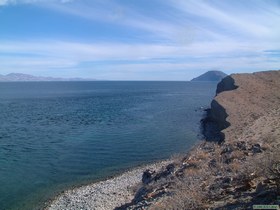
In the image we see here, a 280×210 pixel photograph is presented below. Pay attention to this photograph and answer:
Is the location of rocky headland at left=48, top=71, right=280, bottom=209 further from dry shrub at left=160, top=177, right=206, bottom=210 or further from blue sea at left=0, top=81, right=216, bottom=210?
blue sea at left=0, top=81, right=216, bottom=210

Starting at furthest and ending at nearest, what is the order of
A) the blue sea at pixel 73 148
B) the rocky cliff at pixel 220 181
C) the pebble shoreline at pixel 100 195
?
the blue sea at pixel 73 148 < the pebble shoreline at pixel 100 195 < the rocky cliff at pixel 220 181

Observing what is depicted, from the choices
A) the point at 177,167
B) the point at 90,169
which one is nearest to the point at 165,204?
the point at 177,167

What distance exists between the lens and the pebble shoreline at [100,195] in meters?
23.3

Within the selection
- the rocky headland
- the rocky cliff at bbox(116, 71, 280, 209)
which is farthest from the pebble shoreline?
the rocky cliff at bbox(116, 71, 280, 209)

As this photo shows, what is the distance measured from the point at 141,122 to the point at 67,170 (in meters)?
29.0

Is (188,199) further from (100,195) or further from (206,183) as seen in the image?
(100,195)

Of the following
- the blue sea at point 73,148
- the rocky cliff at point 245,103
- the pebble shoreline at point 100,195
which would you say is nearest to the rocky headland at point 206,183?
the pebble shoreline at point 100,195

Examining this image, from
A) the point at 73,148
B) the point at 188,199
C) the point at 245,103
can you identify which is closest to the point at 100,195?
the point at 188,199

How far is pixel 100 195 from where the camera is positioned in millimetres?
24953

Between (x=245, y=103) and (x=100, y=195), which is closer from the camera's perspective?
(x=100, y=195)

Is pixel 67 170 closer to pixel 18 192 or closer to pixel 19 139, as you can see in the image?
pixel 18 192

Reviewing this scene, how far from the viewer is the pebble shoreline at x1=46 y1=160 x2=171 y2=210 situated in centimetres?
2330

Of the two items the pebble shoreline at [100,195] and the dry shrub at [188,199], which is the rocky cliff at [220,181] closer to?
the dry shrub at [188,199]

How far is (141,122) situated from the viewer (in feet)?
197
